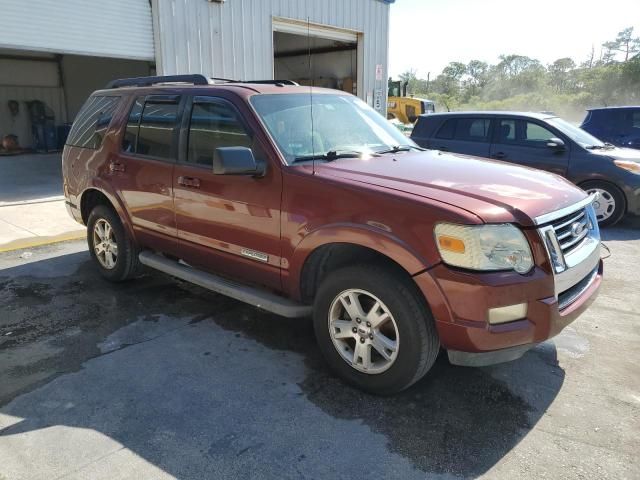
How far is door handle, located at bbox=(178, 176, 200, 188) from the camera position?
13.0ft

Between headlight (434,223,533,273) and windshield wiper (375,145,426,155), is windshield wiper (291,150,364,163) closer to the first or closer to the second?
windshield wiper (375,145,426,155)

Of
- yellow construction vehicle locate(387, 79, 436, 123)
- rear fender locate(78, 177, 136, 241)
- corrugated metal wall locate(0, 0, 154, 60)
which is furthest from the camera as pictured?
yellow construction vehicle locate(387, 79, 436, 123)

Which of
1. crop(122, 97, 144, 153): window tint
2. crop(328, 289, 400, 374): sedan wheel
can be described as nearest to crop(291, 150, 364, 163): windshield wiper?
crop(328, 289, 400, 374): sedan wheel

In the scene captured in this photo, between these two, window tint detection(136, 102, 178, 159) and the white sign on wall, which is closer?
window tint detection(136, 102, 178, 159)

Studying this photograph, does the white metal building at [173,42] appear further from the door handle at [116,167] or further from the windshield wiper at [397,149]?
the door handle at [116,167]

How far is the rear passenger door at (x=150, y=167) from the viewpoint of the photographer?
4.25m

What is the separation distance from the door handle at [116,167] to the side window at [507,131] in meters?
5.86

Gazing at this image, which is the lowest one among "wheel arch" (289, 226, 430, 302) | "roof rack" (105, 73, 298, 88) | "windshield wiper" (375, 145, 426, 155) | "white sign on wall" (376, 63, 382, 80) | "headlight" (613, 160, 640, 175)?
"wheel arch" (289, 226, 430, 302)

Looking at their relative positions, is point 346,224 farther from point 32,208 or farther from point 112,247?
point 32,208

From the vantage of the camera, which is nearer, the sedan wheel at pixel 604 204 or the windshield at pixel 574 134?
the sedan wheel at pixel 604 204

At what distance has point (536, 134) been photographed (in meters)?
7.95

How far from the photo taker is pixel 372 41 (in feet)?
49.2

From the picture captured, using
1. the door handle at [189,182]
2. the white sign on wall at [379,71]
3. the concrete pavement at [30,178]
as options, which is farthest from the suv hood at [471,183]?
the white sign on wall at [379,71]

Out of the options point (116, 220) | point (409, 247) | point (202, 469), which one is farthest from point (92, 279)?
point (409, 247)
